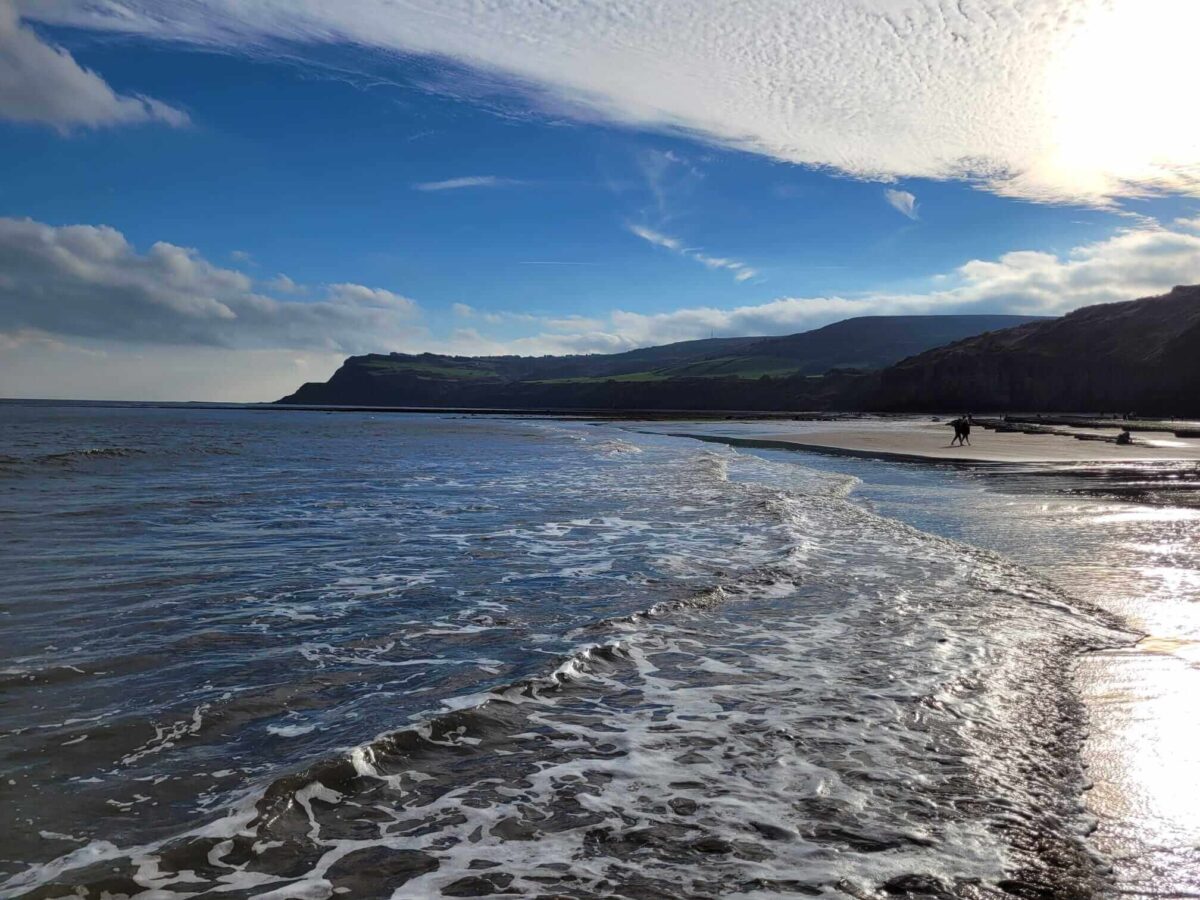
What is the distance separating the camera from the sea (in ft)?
14.4

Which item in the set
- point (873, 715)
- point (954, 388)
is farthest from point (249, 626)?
point (954, 388)

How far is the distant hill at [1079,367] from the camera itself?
91.1 metres

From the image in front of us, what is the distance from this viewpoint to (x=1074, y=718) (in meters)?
6.30

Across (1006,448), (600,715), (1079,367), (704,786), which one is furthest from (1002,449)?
(1079,367)

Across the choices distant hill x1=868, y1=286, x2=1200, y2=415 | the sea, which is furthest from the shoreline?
distant hill x1=868, y1=286, x2=1200, y2=415

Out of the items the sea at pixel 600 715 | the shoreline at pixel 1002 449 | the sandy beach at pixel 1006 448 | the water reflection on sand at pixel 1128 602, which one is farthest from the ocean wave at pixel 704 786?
the sandy beach at pixel 1006 448

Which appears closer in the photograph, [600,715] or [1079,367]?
[600,715]

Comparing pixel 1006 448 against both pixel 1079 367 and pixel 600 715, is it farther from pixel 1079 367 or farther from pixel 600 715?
pixel 1079 367

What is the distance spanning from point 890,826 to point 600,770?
206cm

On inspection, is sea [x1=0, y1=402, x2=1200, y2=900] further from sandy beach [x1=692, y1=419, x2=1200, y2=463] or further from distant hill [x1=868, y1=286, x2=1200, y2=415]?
distant hill [x1=868, y1=286, x2=1200, y2=415]

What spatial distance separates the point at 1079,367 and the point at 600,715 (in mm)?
126567

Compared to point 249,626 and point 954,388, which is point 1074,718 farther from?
point 954,388

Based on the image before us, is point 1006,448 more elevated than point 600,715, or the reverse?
point 1006,448

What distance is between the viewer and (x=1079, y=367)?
111 meters
